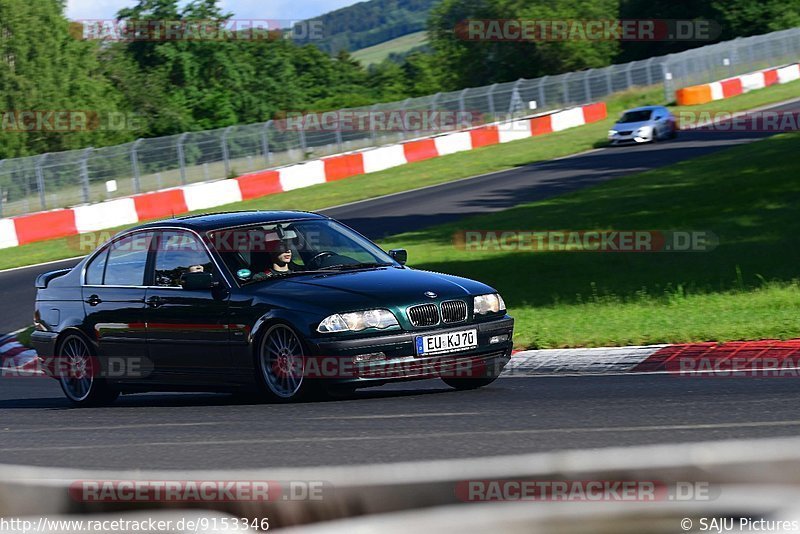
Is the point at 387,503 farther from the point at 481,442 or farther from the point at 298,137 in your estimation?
the point at 298,137

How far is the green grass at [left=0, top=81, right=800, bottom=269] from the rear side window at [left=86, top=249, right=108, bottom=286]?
1504 cm

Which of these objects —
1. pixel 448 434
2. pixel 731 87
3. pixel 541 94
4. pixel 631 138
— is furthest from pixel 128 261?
pixel 731 87

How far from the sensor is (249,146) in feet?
121

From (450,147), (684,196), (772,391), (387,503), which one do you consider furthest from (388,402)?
(450,147)

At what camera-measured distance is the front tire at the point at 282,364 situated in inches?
345

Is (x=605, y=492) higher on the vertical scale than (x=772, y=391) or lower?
higher

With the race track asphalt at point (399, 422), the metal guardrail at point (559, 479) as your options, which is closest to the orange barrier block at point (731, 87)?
the race track asphalt at point (399, 422)

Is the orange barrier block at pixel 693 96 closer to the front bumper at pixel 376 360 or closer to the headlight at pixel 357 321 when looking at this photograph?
the front bumper at pixel 376 360

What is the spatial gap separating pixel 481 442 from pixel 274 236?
3.62 m

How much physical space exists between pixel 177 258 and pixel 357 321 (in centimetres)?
209

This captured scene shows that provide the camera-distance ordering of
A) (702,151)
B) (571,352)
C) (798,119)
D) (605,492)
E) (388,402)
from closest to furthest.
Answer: (605,492) < (388,402) < (571,352) < (702,151) < (798,119)

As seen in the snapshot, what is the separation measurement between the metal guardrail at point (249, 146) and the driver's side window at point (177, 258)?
21.5 metres

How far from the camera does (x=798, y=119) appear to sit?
3747 centimetres

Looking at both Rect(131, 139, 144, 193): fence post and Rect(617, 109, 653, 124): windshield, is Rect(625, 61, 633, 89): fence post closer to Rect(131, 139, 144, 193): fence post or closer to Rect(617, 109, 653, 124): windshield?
Rect(617, 109, 653, 124): windshield
